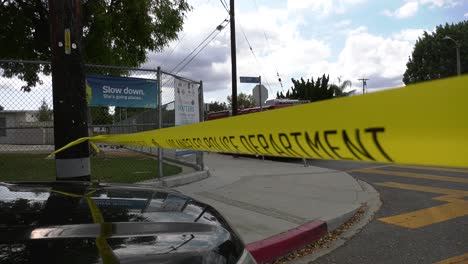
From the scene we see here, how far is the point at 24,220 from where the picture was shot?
1.93 m

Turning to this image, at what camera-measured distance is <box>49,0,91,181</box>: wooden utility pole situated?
4.52 meters

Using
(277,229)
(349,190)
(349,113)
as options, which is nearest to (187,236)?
(349,113)

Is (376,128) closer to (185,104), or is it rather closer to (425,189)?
(425,189)

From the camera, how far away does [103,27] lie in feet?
50.5

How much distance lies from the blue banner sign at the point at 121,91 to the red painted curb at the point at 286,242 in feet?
15.1

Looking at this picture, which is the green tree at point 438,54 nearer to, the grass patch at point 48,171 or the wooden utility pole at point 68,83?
the grass patch at point 48,171

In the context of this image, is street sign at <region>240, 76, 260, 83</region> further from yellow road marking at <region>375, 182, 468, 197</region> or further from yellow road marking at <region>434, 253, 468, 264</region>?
yellow road marking at <region>434, 253, 468, 264</region>

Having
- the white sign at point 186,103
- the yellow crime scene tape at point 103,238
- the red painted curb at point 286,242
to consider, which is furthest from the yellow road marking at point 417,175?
the yellow crime scene tape at point 103,238

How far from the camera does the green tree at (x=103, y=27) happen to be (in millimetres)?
15547

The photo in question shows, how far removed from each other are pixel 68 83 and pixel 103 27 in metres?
11.6

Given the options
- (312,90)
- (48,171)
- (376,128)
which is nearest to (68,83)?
(376,128)

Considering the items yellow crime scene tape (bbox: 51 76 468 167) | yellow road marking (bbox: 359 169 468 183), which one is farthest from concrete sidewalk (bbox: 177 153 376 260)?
yellow crime scene tape (bbox: 51 76 468 167)

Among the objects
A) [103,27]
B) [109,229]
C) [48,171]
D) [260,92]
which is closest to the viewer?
[109,229]

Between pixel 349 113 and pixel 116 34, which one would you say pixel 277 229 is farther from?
pixel 116 34
